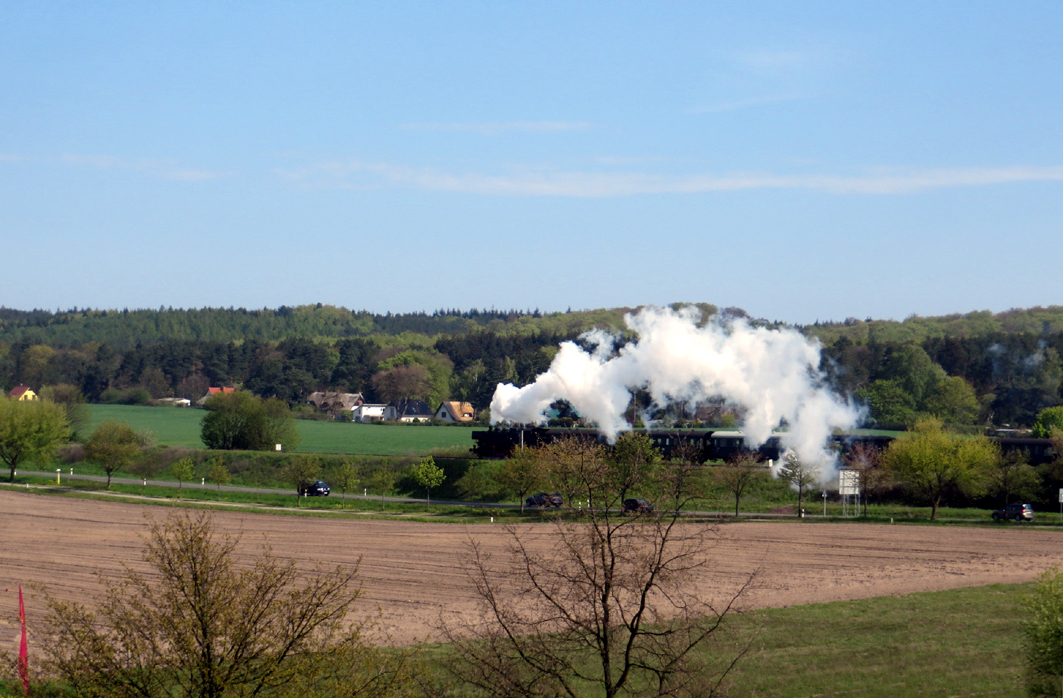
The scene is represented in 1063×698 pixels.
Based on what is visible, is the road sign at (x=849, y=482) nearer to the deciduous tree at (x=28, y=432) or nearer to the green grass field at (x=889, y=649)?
the green grass field at (x=889, y=649)

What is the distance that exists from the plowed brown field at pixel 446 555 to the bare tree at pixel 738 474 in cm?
634

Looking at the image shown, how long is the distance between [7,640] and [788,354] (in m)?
60.0

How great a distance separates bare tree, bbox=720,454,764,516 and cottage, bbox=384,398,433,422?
105188mm

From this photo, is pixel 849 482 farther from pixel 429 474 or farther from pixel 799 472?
pixel 429 474

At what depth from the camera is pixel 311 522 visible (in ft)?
184

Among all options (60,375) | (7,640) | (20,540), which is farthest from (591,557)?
(60,375)

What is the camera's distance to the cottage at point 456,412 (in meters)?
162

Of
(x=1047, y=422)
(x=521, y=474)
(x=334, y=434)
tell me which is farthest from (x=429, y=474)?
(x=1047, y=422)

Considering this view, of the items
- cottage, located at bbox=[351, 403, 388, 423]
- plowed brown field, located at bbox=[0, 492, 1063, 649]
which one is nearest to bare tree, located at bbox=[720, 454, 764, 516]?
plowed brown field, located at bbox=[0, 492, 1063, 649]

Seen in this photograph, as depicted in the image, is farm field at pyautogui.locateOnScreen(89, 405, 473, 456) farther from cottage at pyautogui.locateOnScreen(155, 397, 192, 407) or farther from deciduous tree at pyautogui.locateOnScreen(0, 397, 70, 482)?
deciduous tree at pyautogui.locateOnScreen(0, 397, 70, 482)

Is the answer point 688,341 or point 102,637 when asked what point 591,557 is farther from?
point 688,341

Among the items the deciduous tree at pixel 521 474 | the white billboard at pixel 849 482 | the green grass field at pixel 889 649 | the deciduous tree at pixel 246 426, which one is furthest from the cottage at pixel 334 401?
the green grass field at pixel 889 649

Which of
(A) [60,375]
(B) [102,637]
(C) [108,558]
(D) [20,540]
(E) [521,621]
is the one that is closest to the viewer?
(B) [102,637]

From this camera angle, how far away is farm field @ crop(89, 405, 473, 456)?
10456cm
